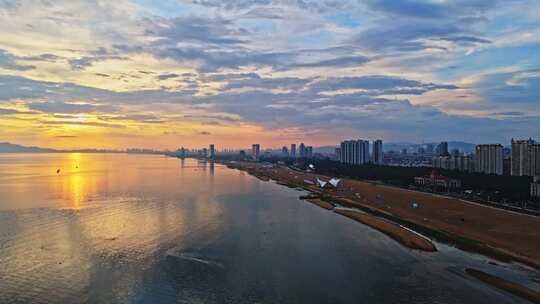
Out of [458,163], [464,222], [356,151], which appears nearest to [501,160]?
[458,163]

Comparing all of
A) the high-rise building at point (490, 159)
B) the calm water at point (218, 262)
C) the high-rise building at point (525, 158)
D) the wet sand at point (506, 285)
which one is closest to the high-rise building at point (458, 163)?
the high-rise building at point (490, 159)

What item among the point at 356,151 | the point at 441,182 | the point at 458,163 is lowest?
the point at 441,182

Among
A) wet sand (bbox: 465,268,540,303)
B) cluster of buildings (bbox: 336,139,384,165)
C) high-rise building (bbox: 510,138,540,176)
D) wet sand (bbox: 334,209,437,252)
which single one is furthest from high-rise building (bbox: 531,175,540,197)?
cluster of buildings (bbox: 336,139,384,165)

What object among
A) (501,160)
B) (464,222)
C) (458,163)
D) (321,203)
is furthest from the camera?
(458,163)

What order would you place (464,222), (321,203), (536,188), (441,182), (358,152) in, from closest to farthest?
1. (464,222)
2. (536,188)
3. (321,203)
4. (441,182)
5. (358,152)

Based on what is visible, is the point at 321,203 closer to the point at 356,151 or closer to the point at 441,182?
the point at 441,182

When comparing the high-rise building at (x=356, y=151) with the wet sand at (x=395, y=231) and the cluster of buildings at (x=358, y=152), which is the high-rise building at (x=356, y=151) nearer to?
the cluster of buildings at (x=358, y=152)
